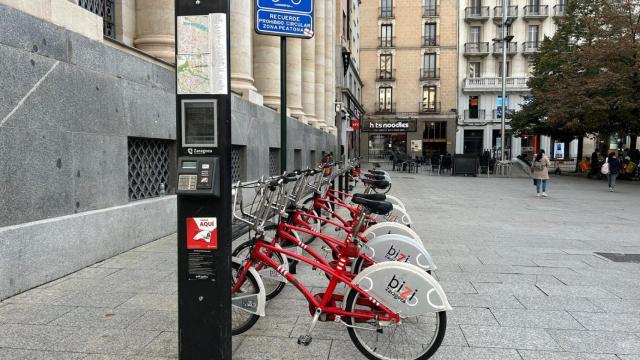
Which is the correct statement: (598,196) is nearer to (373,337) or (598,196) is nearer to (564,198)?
(564,198)

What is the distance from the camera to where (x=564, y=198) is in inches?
606

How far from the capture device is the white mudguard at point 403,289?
129 inches

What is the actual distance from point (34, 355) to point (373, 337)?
240cm

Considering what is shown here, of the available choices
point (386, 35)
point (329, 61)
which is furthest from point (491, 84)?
point (329, 61)

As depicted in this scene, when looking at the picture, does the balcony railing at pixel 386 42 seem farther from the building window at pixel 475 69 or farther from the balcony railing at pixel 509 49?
the balcony railing at pixel 509 49

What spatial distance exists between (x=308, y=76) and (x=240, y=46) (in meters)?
9.87

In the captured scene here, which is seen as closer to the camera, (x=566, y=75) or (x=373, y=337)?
(x=373, y=337)

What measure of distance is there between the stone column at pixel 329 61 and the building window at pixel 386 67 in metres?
25.4

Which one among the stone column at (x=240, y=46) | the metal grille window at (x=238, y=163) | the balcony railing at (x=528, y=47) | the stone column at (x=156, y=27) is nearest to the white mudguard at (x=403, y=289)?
the stone column at (x=156, y=27)

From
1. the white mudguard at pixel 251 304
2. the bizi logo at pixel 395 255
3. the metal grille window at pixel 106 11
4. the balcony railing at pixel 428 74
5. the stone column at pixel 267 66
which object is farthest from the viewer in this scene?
the balcony railing at pixel 428 74

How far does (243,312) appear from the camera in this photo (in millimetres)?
3754

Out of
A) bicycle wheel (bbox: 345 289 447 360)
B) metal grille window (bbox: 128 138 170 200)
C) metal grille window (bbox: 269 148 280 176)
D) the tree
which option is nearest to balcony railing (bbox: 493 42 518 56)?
the tree

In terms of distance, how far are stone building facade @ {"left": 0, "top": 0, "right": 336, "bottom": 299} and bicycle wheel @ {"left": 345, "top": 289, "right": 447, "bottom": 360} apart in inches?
128

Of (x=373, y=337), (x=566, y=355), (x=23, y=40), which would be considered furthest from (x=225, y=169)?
(x=23, y=40)
